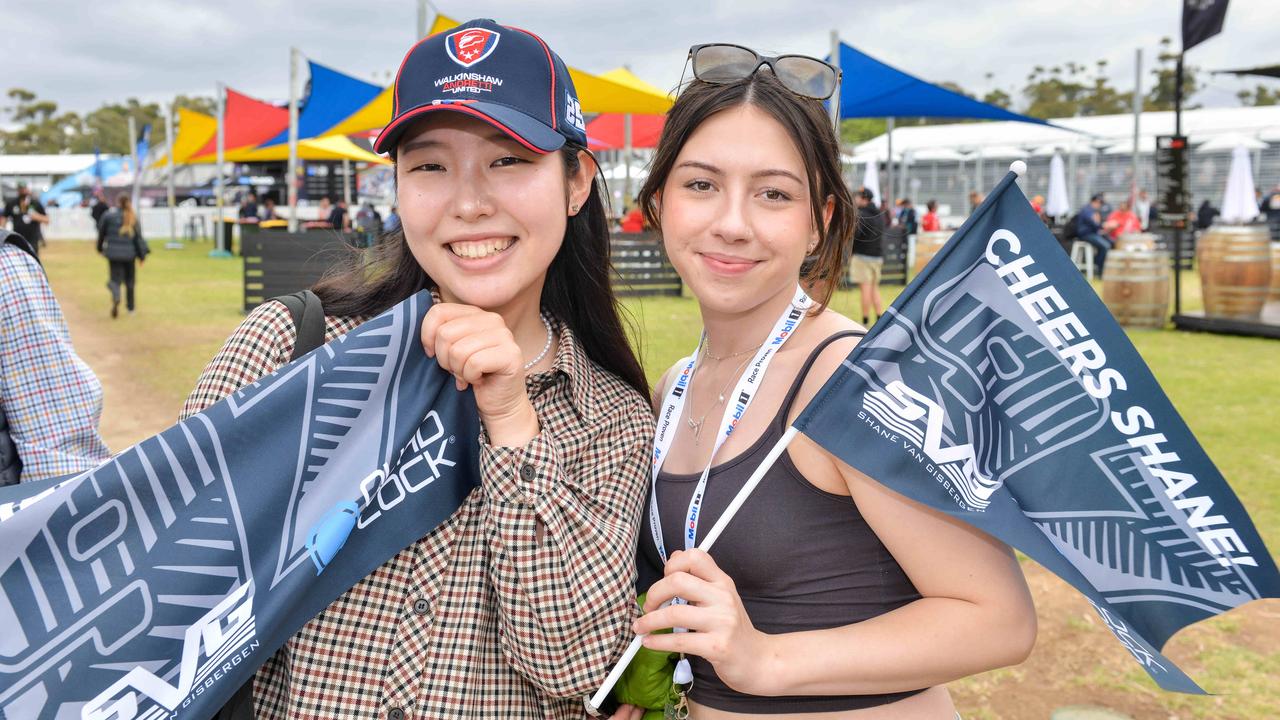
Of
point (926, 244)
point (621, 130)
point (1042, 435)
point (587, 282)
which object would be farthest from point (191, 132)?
point (1042, 435)

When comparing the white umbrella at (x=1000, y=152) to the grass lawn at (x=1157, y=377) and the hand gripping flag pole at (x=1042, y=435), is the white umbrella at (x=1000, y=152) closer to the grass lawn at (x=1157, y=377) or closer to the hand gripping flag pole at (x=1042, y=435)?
the grass lawn at (x=1157, y=377)

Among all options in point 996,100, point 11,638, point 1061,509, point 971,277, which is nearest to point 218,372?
point 11,638

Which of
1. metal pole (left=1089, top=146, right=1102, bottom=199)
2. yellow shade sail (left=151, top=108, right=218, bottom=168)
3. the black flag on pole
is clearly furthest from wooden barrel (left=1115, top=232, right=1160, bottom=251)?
yellow shade sail (left=151, top=108, right=218, bottom=168)

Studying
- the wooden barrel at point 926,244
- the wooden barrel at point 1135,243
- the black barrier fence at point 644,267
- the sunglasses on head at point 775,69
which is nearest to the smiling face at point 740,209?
the sunglasses on head at point 775,69

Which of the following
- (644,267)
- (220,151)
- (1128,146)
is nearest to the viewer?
(644,267)

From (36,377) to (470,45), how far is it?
1.64m

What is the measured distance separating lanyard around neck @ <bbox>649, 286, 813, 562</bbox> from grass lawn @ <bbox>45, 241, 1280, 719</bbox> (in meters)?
0.20

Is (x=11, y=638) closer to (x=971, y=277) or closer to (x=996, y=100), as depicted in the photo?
(x=971, y=277)

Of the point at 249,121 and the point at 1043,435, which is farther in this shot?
the point at 249,121

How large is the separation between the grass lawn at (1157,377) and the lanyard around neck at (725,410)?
0.20m

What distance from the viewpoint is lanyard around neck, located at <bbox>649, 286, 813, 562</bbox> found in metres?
1.91

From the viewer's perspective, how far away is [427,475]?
187 centimetres

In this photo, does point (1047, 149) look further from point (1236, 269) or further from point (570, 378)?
point (570, 378)

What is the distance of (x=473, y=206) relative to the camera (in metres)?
1.87
